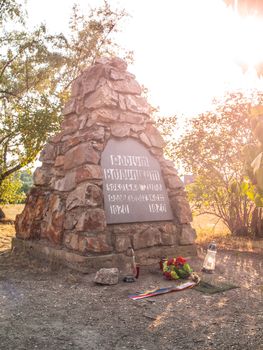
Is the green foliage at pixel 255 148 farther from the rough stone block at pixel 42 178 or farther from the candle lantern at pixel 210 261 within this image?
the rough stone block at pixel 42 178

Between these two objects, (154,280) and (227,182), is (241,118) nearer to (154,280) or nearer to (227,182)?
(227,182)

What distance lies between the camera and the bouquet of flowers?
486 centimetres

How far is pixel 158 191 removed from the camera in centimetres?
627

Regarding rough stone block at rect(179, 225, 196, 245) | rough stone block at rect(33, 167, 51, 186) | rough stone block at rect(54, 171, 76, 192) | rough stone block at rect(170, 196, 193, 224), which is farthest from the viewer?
rough stone block at rect(33, 167, 51, 186)

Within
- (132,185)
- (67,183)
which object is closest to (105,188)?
(132,185)

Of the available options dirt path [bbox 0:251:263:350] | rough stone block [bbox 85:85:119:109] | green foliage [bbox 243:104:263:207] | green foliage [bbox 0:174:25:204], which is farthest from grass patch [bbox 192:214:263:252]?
green foliage [bbox 0:174:25:204]

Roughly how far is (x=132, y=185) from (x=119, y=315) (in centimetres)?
272

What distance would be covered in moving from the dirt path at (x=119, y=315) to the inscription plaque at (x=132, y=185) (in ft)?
3.54

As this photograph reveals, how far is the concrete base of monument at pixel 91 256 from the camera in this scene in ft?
16.4

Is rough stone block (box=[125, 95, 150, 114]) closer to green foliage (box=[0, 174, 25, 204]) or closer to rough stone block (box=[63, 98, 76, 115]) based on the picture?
rough stone block (box=[63, 98, 76, 115])

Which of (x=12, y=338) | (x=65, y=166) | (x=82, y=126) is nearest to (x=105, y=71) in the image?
(x=82, y=126)

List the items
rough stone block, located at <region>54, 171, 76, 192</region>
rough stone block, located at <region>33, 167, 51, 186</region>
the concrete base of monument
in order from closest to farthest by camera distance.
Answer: the concrete base of monument
rough stone block, located at <region>54, 171, 76, 192</region>
rough stone block, located at <region>33, 167, 51, 186</region>

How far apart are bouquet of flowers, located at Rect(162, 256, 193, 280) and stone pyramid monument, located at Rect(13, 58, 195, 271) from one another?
0.62m

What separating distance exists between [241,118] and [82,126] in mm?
4855
